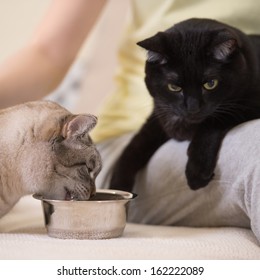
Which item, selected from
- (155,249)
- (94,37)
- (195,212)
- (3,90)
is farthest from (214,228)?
(94,37)

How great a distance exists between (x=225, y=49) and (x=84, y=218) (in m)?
0.54

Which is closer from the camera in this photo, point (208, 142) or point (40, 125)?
point (40, 125)

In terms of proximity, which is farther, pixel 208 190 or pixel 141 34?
pixel 141 34

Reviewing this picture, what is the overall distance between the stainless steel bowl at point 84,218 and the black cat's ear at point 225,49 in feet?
1.42

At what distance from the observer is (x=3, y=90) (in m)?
1.71

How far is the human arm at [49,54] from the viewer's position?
1761mm

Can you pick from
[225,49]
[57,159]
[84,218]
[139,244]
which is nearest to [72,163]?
[57,159]

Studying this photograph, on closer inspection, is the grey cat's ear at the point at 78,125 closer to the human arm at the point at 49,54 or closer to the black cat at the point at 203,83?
the black cat at the point at 203,83

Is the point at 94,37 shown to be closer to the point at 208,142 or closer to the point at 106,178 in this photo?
the point at 106,178

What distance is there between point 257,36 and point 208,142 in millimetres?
424

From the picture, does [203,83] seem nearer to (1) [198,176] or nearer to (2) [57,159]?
(1) [198,176]

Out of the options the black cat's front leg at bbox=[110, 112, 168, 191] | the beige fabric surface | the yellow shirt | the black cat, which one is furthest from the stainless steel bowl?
the yellow shirt

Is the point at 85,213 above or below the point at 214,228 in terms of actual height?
above

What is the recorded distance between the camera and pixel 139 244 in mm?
1219
